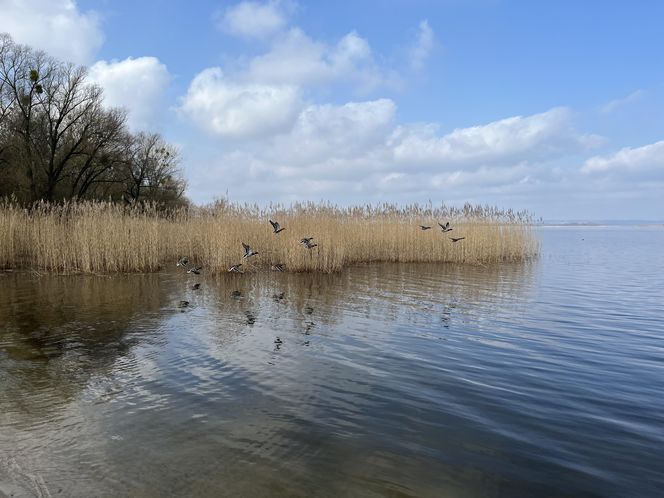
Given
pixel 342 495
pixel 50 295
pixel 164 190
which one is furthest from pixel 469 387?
pixel 164 190

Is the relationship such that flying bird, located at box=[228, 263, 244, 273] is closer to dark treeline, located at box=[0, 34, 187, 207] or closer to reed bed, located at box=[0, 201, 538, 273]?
reed bed, located at box=[0, 201, 538, 273]

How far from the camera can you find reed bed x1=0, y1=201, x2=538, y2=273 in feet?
42.2

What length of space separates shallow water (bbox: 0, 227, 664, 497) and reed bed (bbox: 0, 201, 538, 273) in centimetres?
456

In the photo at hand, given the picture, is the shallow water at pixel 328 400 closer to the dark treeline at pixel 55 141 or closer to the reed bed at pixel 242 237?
the reed bed at pixel 242 237

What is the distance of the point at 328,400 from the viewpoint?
4051mm

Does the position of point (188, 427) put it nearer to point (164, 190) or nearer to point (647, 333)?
Answer: point (647, 333)

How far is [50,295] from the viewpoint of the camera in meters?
9.41

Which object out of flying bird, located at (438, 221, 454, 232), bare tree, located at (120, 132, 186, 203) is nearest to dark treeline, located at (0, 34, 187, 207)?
bare tree, located at (120, 132, 186, 203)

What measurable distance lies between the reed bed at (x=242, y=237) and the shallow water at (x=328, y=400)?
4556 mm

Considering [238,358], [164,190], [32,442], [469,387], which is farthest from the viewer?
[164,190]

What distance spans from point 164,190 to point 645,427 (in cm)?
3868

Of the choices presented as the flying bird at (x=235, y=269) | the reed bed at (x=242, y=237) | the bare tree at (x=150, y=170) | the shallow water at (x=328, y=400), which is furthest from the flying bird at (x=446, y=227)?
the bare tree at (x=150, y=170)

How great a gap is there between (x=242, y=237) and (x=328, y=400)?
10932mm

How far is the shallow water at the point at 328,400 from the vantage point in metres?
2.81
